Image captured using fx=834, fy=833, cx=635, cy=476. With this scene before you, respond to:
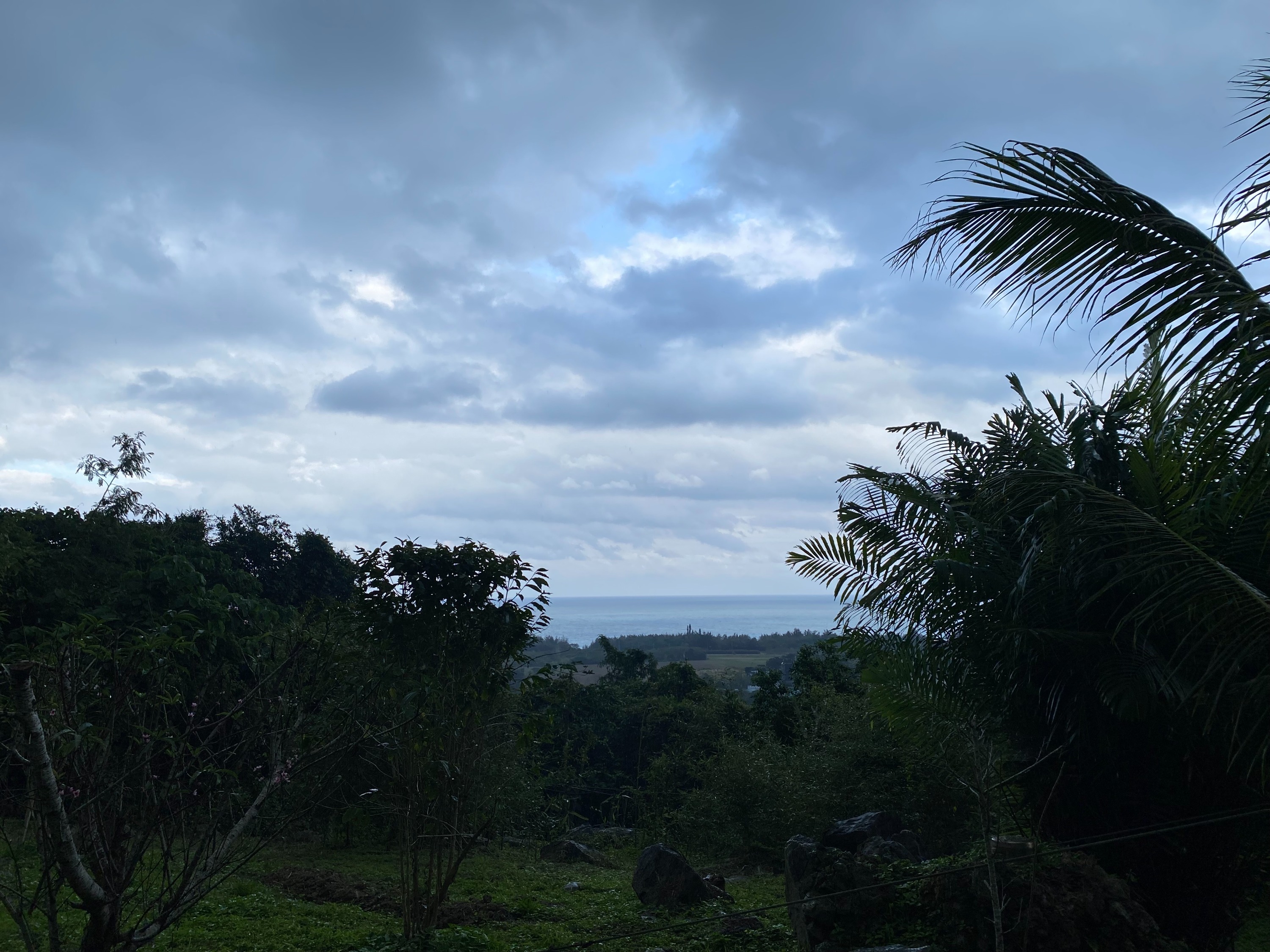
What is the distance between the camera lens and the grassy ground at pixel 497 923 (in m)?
7.38

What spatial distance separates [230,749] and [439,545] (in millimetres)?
3078

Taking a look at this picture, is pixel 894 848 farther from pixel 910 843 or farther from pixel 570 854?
pixel 570 854

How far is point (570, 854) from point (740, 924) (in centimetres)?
934

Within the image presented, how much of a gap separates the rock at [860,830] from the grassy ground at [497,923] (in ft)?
3.42

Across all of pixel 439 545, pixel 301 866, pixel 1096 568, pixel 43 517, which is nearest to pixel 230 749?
pixel 439 545

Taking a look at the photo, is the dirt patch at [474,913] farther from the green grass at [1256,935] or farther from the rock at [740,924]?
the green grass at [1256,935]

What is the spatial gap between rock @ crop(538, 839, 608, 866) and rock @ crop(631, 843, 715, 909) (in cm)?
683

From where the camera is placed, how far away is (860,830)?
10.1 m

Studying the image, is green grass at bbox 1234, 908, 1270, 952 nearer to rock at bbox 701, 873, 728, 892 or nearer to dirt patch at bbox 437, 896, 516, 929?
rock at bbox 701, 873, 728, 892

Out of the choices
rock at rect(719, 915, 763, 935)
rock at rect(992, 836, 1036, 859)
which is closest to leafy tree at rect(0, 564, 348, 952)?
rock at rect(719, 915, 763, 935)

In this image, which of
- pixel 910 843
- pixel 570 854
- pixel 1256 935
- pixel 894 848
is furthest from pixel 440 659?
pixel 570 854

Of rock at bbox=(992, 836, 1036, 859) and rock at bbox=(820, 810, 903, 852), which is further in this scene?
rock at bbox=(820, 810, 903, 852)

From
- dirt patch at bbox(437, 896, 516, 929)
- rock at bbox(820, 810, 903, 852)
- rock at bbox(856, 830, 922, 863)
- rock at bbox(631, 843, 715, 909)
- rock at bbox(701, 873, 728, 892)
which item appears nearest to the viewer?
dirt patch at bbox(437, 896, 516, 929)

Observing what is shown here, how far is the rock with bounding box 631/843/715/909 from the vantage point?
31.4 ft
